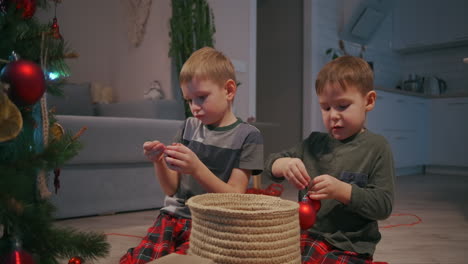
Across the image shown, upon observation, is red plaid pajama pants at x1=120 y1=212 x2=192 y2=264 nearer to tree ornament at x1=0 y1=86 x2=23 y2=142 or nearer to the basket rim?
the basket rim

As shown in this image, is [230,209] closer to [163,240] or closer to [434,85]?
[163,240]

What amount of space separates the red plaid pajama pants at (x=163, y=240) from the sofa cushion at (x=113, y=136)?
90 cm

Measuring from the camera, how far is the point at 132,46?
3309mm

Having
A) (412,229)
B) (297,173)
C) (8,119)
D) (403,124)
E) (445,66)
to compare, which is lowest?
(412,229)

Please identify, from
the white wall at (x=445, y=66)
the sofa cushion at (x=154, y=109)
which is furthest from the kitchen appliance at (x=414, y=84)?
the sofa cushion at (x=154, y=109)

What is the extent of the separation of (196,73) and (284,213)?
0.47 meters

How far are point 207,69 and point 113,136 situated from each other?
1.08m

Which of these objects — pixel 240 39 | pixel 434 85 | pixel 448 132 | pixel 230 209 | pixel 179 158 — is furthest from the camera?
pixel 434 85

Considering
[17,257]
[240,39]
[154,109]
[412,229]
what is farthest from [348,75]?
[240,39]

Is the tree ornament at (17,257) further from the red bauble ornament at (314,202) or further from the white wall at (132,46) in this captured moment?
the white wall at (132,46)

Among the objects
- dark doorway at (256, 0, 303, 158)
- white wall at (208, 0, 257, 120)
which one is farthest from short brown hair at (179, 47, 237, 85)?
dark doorway at (256, 0, 303, 158)

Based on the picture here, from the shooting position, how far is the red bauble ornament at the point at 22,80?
1.81 feet

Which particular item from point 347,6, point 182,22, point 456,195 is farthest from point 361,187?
point 347,6

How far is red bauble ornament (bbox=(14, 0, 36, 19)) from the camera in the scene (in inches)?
25.3
